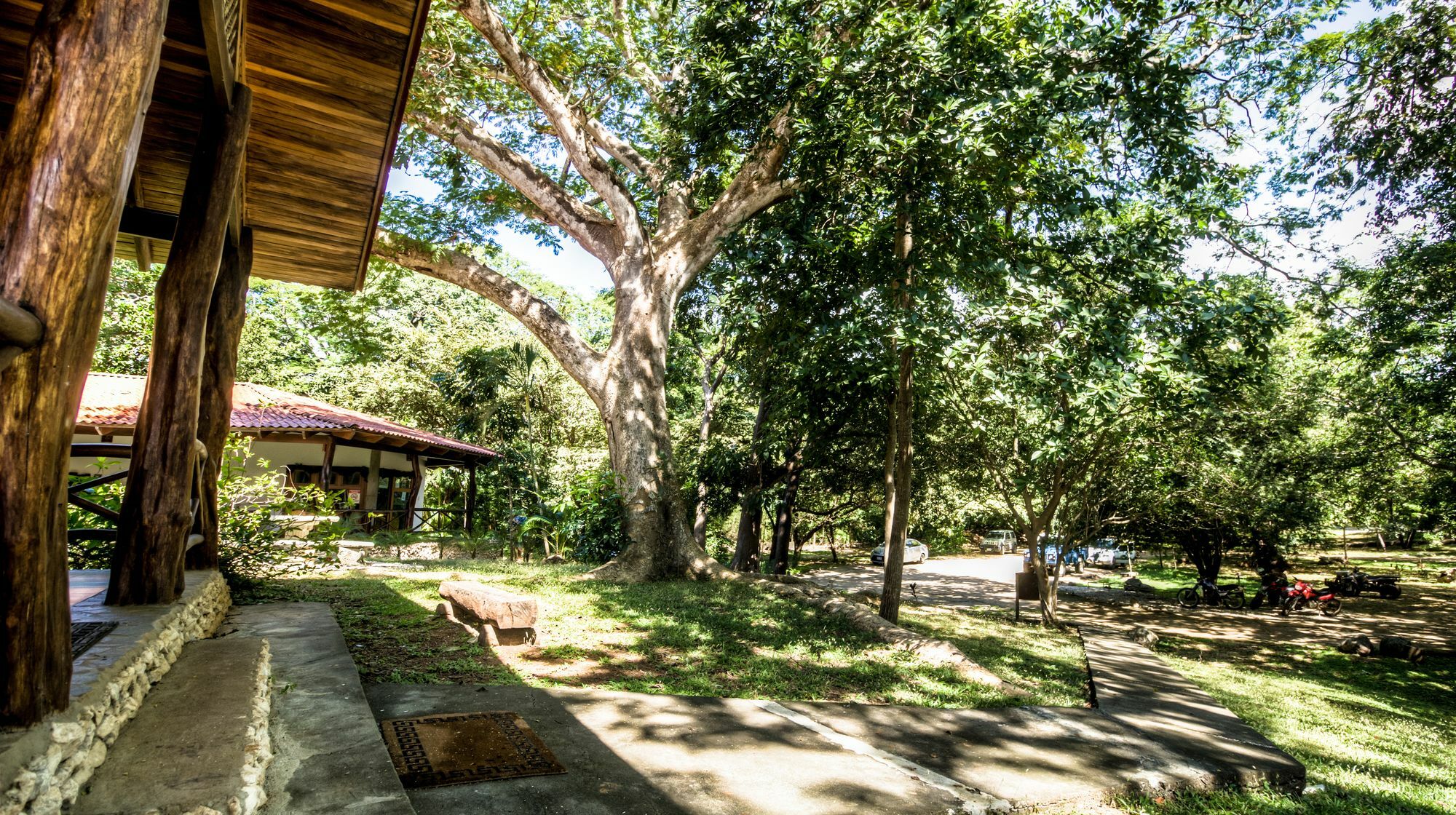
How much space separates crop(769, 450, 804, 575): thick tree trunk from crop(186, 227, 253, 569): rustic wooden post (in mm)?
11023

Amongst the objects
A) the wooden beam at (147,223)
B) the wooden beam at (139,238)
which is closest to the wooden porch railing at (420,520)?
the wooden beam at (139,238)

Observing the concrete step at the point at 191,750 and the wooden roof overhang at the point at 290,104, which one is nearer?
the concrete step at the point at 191,750

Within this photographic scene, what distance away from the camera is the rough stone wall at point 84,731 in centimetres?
184

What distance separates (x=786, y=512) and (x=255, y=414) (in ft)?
40.5

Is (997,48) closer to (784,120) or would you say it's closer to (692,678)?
(784,120)

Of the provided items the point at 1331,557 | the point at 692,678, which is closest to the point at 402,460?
A: the point at 692,678

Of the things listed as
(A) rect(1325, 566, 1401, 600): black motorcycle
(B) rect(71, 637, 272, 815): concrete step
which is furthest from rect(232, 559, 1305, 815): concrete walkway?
(A) rect(1325, 566, 1401, 600): black motorcycle

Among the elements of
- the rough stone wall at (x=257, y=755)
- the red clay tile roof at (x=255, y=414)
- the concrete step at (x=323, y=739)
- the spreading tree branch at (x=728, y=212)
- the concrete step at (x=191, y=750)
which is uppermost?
the spreading tree branch at (x=728, y=212)

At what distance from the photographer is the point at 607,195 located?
12969 mm

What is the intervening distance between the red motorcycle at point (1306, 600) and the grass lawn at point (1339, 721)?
617 cm

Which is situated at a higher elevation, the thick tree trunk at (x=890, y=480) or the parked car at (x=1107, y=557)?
the thick tree trunk at (x=890, y=480)

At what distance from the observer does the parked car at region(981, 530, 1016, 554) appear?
45.1 m

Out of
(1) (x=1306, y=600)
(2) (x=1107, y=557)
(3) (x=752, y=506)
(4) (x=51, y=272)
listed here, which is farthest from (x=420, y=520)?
(2) (x=1107, y=557)

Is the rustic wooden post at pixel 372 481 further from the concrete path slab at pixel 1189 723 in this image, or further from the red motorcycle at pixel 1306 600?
the red motorcycle at pixel 1306 600
